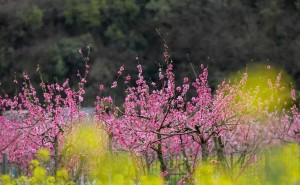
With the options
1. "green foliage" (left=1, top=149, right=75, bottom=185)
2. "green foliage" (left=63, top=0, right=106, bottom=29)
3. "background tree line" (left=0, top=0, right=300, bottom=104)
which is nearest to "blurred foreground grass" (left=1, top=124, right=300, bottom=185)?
"green foliage" (left=1, top=149, right=75, bottom=185)

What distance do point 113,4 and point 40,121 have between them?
3806 cm

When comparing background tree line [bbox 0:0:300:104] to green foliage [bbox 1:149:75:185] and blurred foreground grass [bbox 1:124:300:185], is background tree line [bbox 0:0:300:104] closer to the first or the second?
blurred foreground grass [bbox 1:124:300:185]

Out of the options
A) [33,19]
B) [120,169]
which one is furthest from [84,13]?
[120,169]

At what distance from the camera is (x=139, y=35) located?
48062mm

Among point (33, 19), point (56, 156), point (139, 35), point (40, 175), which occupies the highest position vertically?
point (33, 19)

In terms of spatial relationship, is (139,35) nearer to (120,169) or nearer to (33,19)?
(33,19)

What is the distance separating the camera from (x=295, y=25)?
1656 inches

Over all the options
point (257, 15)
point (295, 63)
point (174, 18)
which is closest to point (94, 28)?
point (174, 18)

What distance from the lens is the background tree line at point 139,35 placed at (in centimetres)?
4197

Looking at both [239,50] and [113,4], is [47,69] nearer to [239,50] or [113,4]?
[113,4]

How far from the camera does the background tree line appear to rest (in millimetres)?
41969

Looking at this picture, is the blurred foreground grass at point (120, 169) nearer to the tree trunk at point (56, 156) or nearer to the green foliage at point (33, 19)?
the tree trunk at point (56, 156)

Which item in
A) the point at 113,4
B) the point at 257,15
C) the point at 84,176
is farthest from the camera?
the point at 113,4

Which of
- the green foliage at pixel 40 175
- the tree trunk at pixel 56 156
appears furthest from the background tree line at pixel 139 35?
the green foliage at pixel 40 175
